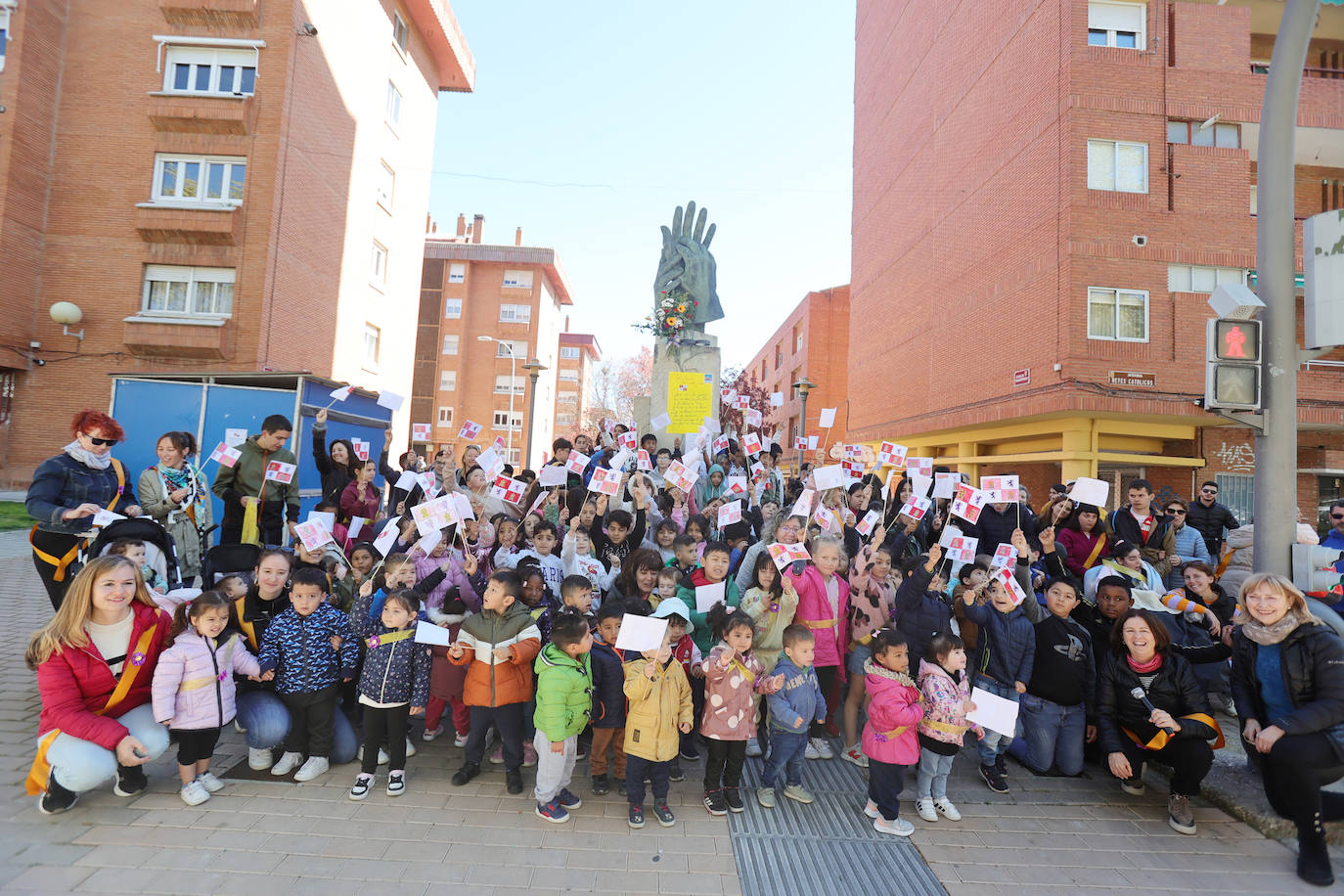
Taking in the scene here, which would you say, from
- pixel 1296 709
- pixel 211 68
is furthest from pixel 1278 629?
pixel 211 68

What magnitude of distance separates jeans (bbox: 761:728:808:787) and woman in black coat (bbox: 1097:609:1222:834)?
6.94 ft

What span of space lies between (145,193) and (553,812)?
21143 millimetres

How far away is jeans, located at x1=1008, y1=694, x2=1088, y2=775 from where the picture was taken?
490cm

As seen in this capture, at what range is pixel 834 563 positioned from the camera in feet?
17.0

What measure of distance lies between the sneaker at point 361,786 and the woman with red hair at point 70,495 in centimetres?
276

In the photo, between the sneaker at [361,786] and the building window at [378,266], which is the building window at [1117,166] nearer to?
the sneaker at [361,786]

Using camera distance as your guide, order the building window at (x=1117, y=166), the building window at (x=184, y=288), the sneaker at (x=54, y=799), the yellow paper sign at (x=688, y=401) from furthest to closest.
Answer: the building window at (x=184, y=288)
the building window at (x=1117, y=166)
the yellow paper sign at (x=688, y=401)
the sneaker at (x=54, y=799)

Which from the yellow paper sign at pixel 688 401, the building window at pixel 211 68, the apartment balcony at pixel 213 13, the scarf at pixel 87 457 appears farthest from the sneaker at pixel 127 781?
the apartment balcony at pixel 213 13

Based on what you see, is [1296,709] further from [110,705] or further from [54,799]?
[54,799]

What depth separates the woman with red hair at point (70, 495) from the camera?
15.6 ft

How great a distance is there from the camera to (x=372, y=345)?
23.6 m

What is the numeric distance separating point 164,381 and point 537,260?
38.3 metres

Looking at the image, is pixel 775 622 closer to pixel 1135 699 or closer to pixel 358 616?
pixel 1135 699

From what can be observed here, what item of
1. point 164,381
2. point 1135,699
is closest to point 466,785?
point 1135,699
